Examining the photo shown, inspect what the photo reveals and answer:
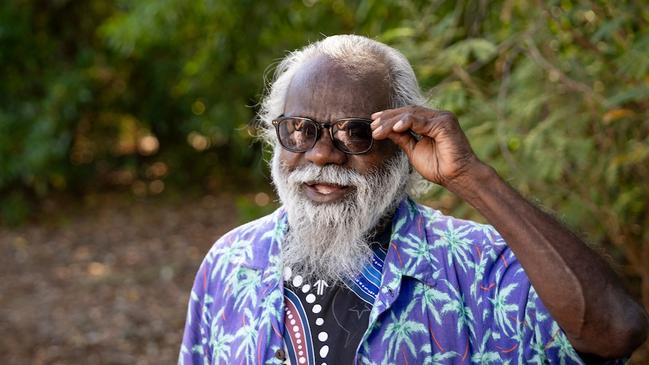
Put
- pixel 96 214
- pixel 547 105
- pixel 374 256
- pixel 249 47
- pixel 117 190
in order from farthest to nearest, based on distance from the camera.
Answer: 1. pixel 117 190
2. pixel 96 214
3. pixel 249 47
4. pixel 547 105
5. pixel 374 256

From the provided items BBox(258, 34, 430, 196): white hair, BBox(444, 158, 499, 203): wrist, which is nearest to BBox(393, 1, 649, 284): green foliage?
BBox(258, 34, 430, 196): white hair

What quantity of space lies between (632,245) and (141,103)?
22.6ft

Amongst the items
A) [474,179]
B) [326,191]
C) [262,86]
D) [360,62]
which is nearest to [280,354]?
[326,191]

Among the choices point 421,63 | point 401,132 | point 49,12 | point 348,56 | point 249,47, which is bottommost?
point 401,132

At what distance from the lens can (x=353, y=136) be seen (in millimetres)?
2092

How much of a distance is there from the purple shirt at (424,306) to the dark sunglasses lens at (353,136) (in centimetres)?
22

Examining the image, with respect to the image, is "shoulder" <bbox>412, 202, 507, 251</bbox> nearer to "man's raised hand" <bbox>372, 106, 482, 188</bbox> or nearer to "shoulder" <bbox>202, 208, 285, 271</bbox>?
"man's raised hand" <bbox>372, 106, 482, 188</bbox>

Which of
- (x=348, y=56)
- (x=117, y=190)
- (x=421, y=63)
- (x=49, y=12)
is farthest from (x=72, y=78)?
(x=348, y=56)

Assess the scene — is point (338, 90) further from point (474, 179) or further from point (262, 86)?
point (262, 86)

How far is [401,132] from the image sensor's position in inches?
76.1

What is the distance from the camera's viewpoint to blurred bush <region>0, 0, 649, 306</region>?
3.64 metres

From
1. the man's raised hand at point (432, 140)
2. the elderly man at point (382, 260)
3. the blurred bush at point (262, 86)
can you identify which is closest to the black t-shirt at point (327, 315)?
the elderly man at point (382, 260)

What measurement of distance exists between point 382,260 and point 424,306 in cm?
20

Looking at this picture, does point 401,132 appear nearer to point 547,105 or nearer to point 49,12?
point 547,105
